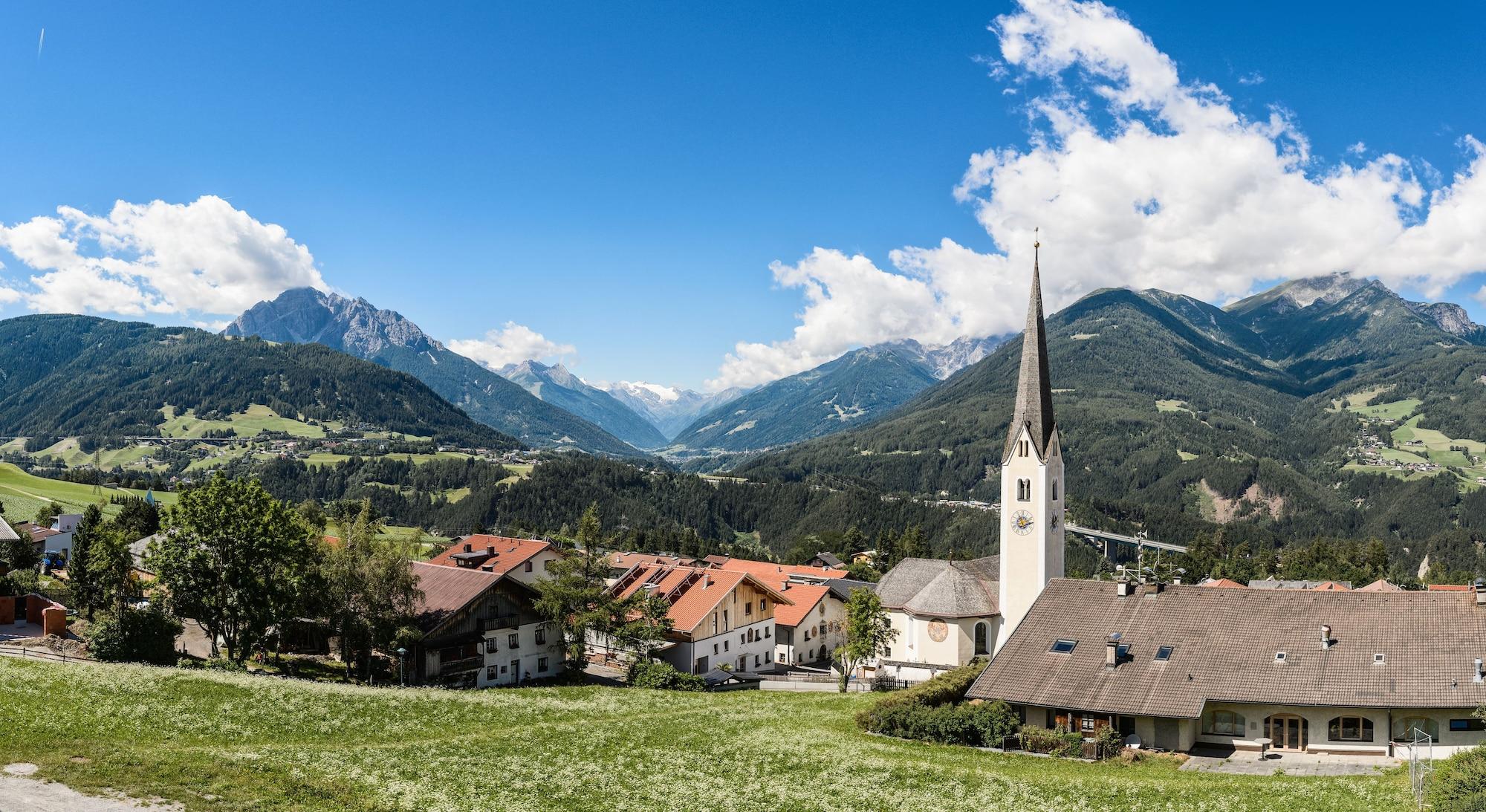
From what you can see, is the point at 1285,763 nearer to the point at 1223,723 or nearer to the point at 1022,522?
the point at 1223,723

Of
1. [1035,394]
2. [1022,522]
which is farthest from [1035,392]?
[1022,522]

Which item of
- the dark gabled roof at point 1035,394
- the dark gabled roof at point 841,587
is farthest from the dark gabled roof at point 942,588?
the dark gabled roof at point 1035,394

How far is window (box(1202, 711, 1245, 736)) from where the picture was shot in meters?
40.9

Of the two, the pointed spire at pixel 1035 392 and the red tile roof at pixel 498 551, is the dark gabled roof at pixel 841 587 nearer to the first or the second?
the pointed spire at pixel 1035 392

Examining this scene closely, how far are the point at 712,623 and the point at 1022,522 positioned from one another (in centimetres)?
2399

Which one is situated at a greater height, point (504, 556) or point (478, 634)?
point (504, 556)

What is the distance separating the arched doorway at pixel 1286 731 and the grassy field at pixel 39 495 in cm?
12232

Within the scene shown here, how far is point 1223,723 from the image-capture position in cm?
4122

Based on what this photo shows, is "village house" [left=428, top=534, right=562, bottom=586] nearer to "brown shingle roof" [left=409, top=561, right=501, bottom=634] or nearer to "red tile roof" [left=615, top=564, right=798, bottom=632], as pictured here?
"red tile roof" [left=615, top=564, right=798, bottom=632]

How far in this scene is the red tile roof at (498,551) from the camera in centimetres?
9400

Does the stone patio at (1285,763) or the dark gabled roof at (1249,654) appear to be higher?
the dark gabled roof at (1249,654)

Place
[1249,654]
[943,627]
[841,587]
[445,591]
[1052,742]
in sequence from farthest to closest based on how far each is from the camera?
[841,587] < [943,627] < [445,591] < [1249,654] < [1052,742]

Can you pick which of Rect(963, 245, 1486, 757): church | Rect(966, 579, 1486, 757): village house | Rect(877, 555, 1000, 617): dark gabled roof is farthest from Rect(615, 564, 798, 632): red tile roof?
Rect(966, 579, 1486, 757): village house

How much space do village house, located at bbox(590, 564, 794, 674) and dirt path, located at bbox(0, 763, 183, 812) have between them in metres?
39.8
